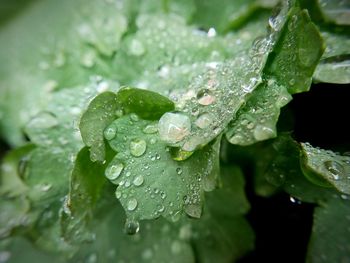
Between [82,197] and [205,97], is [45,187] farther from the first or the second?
[205,97]

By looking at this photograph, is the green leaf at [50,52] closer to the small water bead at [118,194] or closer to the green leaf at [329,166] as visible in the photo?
the small water bead at [118,194]

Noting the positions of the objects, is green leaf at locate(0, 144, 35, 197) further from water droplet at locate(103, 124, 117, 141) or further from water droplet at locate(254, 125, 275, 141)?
water droplet at locate(254, 125, 275, 141)

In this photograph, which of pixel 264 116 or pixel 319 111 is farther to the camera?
pixel 319 111

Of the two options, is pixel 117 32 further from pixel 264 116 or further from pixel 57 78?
pixel 264 116

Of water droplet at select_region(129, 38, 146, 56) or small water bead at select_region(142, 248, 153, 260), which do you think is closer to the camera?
small water bead at select_region(142, 248, 153, 260)

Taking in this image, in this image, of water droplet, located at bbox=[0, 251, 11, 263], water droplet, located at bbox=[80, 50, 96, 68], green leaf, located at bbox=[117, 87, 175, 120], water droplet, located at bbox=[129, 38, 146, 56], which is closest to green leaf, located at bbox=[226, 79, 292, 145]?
green leaf, located at bbox=[117, 87, 175, 120]

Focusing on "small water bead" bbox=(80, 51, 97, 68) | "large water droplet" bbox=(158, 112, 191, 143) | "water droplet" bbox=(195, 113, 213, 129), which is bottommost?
"water droplet" bbox=(195, 113, 213, 129)

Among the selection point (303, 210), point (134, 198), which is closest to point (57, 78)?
point (134, 198)
